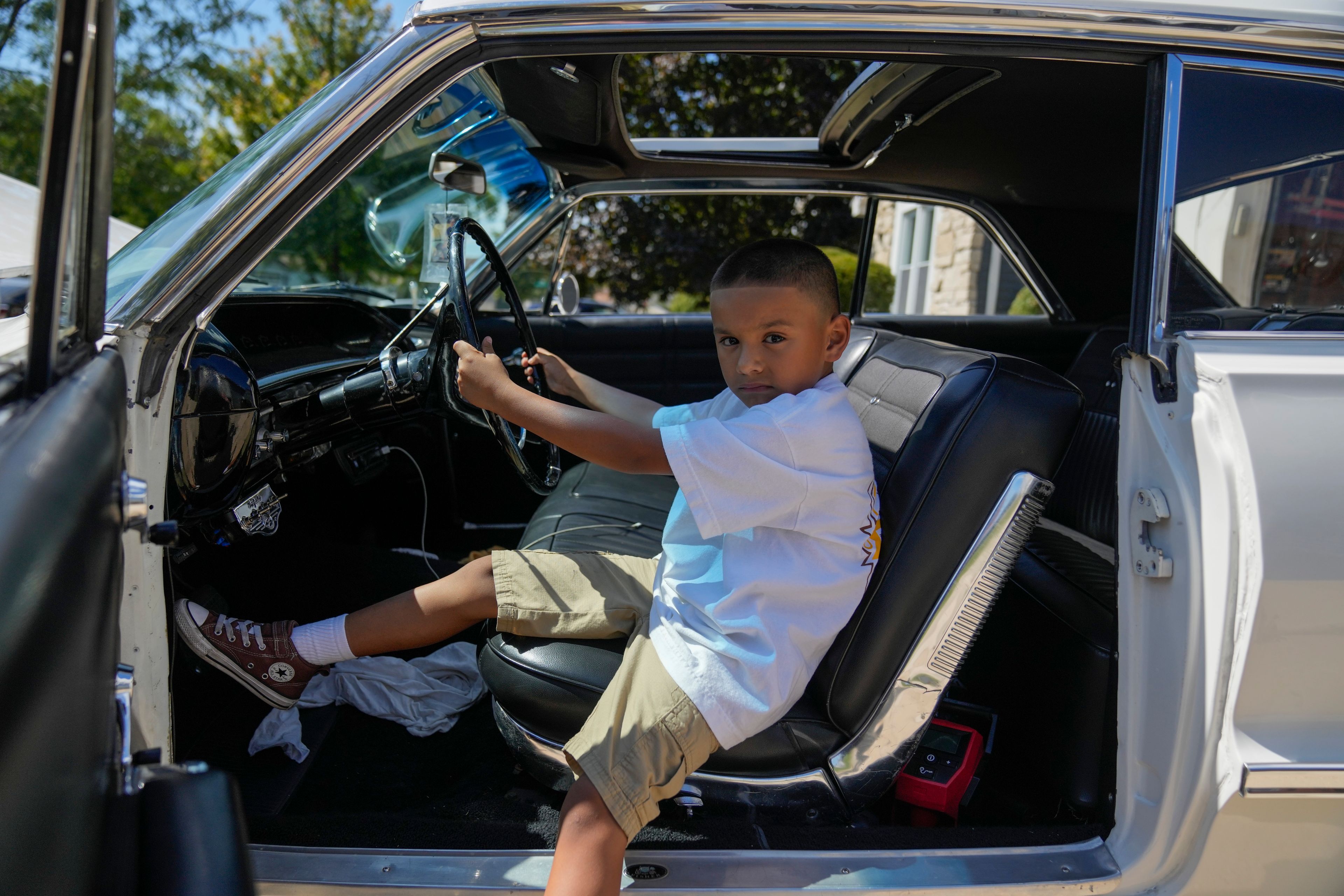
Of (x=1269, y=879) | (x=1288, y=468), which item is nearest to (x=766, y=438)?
(x=1288, y=468)

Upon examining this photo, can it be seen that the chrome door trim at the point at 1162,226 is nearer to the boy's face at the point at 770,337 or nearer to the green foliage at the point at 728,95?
the boy's face at the point at 770,337

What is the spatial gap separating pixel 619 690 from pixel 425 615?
48cm

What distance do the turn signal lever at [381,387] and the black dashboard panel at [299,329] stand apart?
0.59 ft

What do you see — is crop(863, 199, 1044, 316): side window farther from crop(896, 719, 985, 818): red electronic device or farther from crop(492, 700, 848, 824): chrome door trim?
crop(492, 700, 848, 824): chrome door trim

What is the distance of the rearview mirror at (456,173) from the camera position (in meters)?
2.29

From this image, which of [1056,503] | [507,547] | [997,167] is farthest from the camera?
[507,547]

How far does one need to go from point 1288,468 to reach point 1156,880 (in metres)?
0.64

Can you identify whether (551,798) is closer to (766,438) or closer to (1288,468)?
(766,438)

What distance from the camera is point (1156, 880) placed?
1.35 meters

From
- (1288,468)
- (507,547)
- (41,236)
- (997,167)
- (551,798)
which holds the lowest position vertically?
(551,798)

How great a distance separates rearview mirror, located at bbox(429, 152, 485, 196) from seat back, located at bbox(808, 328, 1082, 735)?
1367 mm

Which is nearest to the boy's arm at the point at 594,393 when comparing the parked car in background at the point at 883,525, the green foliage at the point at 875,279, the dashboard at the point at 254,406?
the parked car in background at the point at 883,525

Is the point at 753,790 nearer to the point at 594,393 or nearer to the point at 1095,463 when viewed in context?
the point at 594,393

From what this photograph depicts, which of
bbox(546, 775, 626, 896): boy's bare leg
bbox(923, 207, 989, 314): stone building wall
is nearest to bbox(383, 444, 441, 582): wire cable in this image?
bbox(546, 775, 626, 896): boy's bare leg
